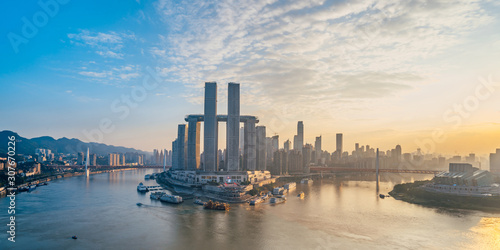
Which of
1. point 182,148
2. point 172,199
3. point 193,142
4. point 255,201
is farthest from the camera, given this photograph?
point 182,148

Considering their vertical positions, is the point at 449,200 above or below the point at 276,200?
above

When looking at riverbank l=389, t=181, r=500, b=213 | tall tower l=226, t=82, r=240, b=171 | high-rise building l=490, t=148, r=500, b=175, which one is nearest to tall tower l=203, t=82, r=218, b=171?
tall tower l=226, t=82, r=240, b=171

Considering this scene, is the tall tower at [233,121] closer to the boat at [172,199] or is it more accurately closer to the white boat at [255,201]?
the boat at [172,199]

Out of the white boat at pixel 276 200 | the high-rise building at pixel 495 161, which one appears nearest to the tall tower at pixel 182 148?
the white boat at pixel 276 200

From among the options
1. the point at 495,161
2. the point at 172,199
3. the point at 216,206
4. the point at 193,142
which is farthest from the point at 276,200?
the point at 495,161

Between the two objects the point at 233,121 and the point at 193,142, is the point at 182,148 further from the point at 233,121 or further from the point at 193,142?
the point at 233,121

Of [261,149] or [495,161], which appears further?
[495,161]

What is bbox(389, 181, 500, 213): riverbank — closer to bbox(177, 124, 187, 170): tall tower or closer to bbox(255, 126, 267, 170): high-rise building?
bbox(255, 126, 267, 170): high-rise building
